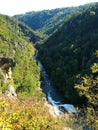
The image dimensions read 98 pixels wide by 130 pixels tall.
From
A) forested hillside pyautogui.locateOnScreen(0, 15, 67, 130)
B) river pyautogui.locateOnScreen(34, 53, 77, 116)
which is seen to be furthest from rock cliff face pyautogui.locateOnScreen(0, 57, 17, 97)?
river pyautogui.locateOnScreen(34, 53, 77, 116)

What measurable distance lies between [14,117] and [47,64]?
13652 cm

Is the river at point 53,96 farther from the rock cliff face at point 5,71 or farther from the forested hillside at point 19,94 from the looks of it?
the rock cliff face at point 5,71

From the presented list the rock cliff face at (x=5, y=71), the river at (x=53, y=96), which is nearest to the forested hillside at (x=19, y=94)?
the rock cliff face at (x=5, y=71)

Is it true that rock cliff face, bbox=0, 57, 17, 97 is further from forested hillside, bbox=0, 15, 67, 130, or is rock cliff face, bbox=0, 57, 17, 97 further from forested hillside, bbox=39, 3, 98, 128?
forested hillside, bbox=39, 3, 98, 128

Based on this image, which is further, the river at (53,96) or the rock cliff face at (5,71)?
the river at (53,96)

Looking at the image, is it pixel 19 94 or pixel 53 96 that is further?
pixel 53 96

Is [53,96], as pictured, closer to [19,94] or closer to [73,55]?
[19,94]

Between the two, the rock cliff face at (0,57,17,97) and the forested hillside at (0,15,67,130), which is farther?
the rock cliff face at (0,57,17,97)

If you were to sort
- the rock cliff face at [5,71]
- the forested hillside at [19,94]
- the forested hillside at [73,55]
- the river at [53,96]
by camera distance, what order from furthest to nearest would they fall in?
the forested hillside at [73,55]
the river at [53,96]
the rock cliff face at [5,71]
the forested hillside at [19,94]

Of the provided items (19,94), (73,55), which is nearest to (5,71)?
(19,94)

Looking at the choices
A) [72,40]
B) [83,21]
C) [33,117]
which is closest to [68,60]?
[72,40]

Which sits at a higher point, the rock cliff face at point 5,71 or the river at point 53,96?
the rock cliff face at point 5,71

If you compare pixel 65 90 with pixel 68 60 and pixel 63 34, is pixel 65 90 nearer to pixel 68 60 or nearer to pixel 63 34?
pixel 68 60

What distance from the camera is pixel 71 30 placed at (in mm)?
187250
